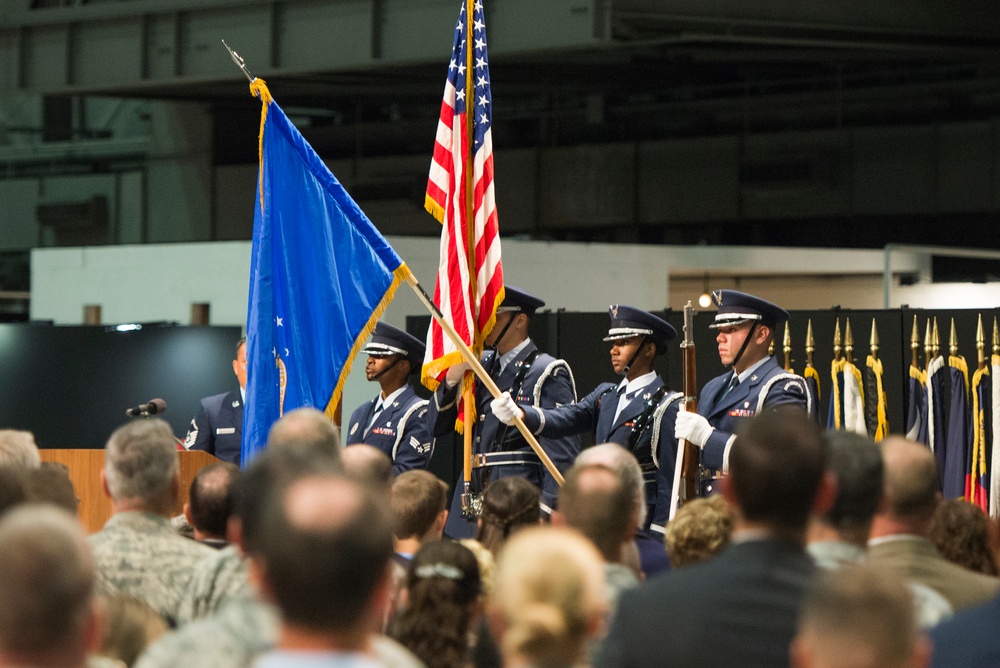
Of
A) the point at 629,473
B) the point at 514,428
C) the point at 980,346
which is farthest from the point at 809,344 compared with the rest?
the point at 629,473

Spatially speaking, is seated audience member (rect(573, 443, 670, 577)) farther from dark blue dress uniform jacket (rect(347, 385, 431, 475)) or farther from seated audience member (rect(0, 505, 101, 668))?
dark blue dress uniform jacket (rect(347, 385, 431, 475))

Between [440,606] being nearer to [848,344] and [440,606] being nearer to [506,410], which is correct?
[506,410]

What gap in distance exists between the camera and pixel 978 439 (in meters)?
7.58

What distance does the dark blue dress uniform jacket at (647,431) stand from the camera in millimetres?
6680

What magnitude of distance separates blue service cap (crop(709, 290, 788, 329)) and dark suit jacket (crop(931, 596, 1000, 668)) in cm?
402

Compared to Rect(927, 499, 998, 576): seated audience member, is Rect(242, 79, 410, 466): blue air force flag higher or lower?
higher

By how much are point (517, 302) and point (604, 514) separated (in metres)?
3.98

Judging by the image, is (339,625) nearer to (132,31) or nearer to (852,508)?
(852,508)

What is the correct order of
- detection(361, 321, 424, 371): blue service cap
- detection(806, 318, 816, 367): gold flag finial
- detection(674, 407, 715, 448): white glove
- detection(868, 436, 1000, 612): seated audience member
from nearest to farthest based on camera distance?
detection(868, 436, 1000, 612): seated audience member
detection(674, 407, 715, 448): white glove
detection(361, 321, 424, 371): blue service cap
detection(806, 318, 816, 367): gold flag finial

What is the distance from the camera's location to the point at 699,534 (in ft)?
12.9

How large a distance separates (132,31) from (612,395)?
32.7 ft

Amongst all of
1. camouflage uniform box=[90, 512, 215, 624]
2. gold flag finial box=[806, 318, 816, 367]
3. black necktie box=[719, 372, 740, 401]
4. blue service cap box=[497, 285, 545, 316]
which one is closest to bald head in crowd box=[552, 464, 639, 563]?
camouflage uniform box=[90, 512, 215, 624]

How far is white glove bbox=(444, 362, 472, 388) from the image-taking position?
6884 millimetres

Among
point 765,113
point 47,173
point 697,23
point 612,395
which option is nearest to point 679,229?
point 765,113
